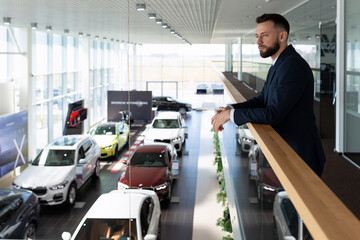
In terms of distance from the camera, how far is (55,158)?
941 centimetres

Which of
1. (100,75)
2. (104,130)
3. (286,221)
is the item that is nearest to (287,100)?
(286,221)

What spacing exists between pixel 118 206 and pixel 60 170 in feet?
12.1

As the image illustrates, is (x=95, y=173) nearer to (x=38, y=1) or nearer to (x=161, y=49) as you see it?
(x=38, y=1)

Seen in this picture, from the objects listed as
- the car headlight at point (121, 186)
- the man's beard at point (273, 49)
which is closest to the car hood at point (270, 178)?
the man's beard at point (273, 49)

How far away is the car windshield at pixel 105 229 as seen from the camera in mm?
5230

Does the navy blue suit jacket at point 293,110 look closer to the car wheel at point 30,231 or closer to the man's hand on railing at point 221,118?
the man's hand on railing at point 221,118

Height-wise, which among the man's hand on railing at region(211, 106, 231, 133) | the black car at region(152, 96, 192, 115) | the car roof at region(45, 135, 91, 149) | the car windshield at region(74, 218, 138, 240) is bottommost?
the car windshield at region(74, 218, 138, 240)

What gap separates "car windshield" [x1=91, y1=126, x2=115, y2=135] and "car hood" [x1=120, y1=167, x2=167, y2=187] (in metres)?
5.55

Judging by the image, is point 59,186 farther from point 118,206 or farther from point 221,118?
point 221,118

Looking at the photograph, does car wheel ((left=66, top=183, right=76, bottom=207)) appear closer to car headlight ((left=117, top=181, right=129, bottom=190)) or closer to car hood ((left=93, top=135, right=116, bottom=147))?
car headlight ((left=117, top=181, right=129, bottom=190))

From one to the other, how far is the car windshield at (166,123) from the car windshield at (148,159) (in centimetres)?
501

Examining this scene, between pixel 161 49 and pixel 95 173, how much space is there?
1734cm

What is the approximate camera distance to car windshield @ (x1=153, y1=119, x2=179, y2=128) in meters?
14.6

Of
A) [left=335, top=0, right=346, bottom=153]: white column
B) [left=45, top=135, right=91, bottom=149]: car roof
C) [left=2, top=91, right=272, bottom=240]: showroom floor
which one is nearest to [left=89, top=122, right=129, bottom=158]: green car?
[left=2, top=91, right=272, bottom=240]: showroom floor
